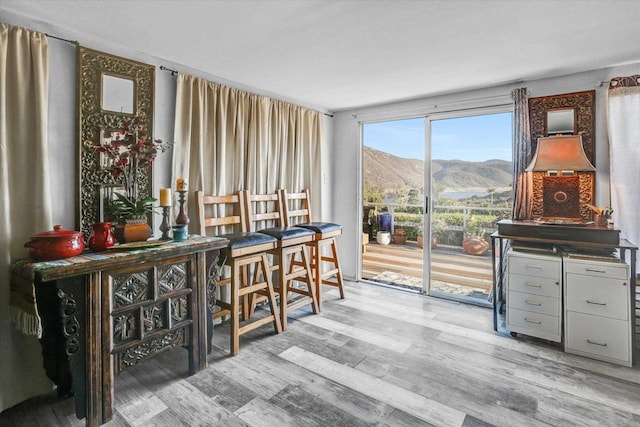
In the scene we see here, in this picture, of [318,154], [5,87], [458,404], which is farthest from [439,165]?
[5,87]

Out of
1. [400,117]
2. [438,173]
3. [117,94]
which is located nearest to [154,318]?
[117,94]

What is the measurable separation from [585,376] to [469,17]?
8.14 feet

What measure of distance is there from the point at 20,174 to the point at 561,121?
4.20 m

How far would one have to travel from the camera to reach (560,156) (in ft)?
9.03

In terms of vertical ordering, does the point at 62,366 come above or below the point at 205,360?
above

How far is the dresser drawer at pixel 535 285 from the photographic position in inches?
102

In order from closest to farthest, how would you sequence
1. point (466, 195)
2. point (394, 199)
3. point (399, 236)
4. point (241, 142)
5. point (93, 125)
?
point (93, 125) < point (241, 142) < point (466, 195) < point (394, 199) < point (399, 236)

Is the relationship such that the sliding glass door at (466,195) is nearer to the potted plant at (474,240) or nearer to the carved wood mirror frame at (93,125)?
the potted plant at (474,240)

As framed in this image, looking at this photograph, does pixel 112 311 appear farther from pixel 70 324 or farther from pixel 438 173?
pixel 438 173

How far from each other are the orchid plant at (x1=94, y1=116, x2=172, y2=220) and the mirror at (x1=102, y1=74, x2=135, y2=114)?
0.10 meters

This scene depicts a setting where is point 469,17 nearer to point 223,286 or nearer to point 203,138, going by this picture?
point 203,138

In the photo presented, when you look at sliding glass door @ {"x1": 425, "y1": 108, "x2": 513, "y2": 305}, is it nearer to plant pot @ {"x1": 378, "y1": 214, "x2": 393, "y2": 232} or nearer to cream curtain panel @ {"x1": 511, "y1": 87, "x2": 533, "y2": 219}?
cream curtain panel @ {"x1": 511, "y1": 87, "x2": 533, "y2": 219}

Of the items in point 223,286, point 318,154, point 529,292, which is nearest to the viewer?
point 529,292

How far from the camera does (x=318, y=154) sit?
4.18 m
